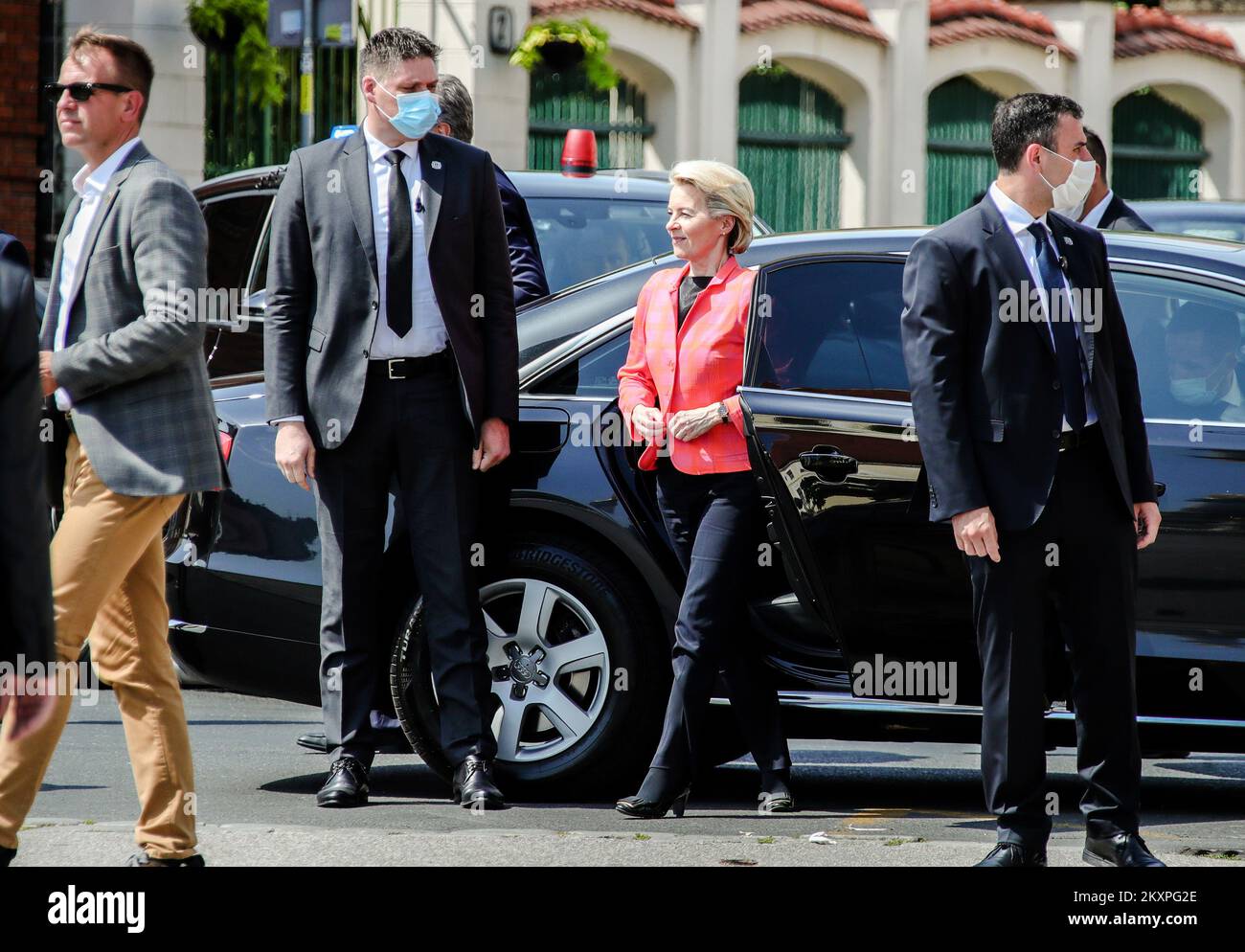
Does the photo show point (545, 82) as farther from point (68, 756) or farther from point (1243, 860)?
point (1243, 860)

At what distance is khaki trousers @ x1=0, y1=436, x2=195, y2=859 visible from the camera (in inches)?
178

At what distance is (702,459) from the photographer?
18.7 feet

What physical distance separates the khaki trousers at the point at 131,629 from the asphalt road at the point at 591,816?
295mm

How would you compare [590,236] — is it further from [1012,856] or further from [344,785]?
[1012,856]

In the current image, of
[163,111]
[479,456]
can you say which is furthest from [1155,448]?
[163,111]

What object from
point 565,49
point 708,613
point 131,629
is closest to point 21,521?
point 131,629

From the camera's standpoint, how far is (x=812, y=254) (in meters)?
5.93

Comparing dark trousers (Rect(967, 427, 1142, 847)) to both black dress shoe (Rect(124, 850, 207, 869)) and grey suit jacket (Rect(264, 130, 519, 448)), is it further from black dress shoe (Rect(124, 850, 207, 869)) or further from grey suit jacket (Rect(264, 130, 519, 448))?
black dress shoe (Rect(124, 850, 207, 869))

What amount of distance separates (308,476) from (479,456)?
0.48m

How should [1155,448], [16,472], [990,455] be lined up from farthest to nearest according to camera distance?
[1155,448], [990,455], [16,472]

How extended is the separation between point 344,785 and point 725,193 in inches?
77.5

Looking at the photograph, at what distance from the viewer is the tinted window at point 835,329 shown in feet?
18.9

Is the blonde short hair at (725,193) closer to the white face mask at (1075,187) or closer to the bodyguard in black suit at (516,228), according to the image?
the bodyguard in black suit at (516,228)

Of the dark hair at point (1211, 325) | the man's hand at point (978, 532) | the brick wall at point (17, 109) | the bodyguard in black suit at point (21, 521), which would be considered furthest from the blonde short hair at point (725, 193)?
the brick wall at point (17, 109)
